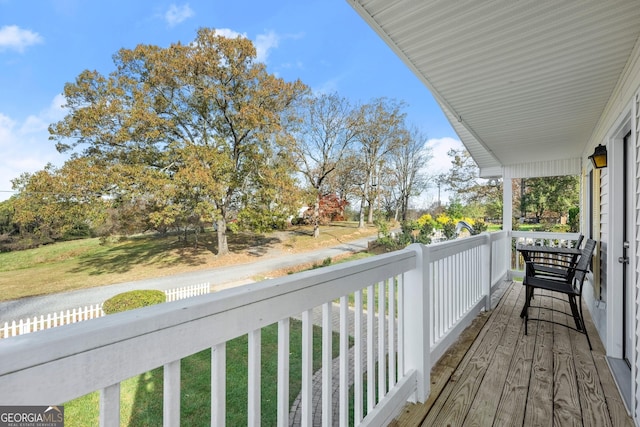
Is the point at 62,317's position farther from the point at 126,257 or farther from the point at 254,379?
the point at 126,257

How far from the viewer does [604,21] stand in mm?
1525

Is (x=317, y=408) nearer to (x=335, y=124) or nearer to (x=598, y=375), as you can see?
(x=598, y=375)

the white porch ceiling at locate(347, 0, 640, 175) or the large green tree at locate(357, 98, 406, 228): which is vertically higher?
the large green tree at locate(357, 98, 406, 228)

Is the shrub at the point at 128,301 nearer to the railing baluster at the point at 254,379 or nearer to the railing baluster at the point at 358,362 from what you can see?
the railing baluster at the point at 358,362

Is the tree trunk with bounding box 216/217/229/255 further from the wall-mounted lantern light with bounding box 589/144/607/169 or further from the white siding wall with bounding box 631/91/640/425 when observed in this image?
the white siding wall with bounding box 631/91/640/425

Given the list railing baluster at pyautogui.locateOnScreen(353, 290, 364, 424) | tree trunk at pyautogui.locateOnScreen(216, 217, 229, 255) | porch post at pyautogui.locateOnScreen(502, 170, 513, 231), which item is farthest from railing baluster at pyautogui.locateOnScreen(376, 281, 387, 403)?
tree trunk at pyautogui.locateOnScreen(216, 217, 229, 255)

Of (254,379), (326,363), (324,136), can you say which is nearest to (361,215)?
(324,136)

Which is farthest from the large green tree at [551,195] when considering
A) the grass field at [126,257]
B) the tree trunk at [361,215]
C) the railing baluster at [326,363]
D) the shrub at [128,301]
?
the railing baluster at [326,363]

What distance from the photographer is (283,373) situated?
0.88 m

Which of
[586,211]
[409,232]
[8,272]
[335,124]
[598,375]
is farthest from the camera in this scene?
[335,124]

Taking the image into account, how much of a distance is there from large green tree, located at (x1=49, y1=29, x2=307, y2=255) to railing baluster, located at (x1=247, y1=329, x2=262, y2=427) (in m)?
10.3

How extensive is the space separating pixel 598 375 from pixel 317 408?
185 centimetres

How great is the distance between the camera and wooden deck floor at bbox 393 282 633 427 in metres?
1.54

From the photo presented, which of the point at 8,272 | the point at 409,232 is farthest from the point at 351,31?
the point at 8,272
